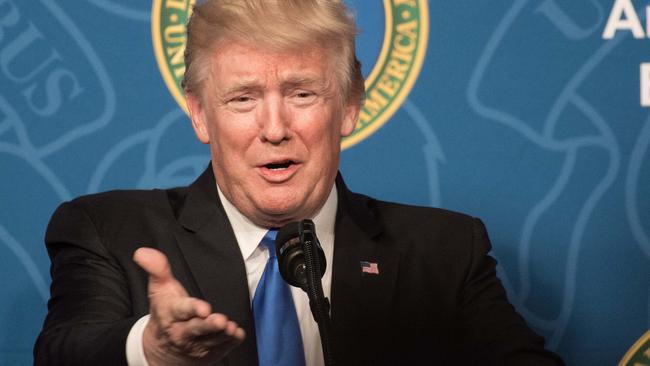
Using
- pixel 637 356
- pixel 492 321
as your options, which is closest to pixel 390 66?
pixel 492 321

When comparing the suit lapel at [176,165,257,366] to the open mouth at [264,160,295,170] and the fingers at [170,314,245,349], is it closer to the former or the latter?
the open mouth at [264,160,295,170]

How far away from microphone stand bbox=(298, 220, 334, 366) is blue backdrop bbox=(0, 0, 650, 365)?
961 mm

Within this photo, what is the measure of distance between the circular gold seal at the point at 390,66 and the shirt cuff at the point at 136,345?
865 mm

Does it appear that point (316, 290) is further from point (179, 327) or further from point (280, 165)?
point (280, 165)

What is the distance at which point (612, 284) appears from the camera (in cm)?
222

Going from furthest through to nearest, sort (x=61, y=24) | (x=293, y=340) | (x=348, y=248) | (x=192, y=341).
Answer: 1. (x=61, y=24)
2. (x=348, y=248)
3. (x=293, y=340)
4. (x=192, y=341)

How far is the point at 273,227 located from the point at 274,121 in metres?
0.22

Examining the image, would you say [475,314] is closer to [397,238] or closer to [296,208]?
[397,238]

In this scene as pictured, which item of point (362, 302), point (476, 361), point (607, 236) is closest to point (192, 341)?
point (362, 302)

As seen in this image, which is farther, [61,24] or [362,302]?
[61,24]

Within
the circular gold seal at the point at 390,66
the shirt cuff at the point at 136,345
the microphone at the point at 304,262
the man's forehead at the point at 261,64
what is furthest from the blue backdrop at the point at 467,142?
the microphone at the point at 304,262

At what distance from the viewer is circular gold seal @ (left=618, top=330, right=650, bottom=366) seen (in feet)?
7.22

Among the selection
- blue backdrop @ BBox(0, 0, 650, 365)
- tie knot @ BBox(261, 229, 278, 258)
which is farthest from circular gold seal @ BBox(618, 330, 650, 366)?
tie knot @ BBox(261, 229, 278, 258)

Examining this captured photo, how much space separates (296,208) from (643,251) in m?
0.96
